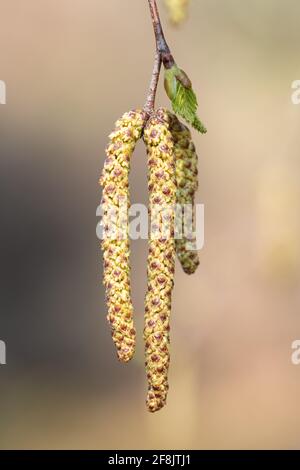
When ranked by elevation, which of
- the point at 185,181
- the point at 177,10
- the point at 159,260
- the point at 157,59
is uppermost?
the point at 177,10

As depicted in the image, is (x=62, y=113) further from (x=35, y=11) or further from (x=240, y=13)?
(x=240, y=13)

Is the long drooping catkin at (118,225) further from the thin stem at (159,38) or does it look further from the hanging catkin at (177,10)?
the hanging catkin at (177,10)

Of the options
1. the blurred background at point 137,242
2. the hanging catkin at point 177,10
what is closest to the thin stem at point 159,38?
the hanging catkin at point 177,10

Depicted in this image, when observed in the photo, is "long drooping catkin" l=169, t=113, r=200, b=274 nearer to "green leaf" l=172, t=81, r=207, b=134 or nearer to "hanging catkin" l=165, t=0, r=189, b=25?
"green leaf" l=172, t=81, r=207, b=134

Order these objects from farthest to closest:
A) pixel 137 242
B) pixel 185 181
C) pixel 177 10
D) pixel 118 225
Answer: pixel 137 242
pixel 177 10
pixel 185 181
pixel 118 225

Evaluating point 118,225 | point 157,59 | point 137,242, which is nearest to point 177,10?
point 157,59

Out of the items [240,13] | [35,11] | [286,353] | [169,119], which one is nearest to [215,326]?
[286,353]

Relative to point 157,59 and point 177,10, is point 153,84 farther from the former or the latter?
point 177,10
